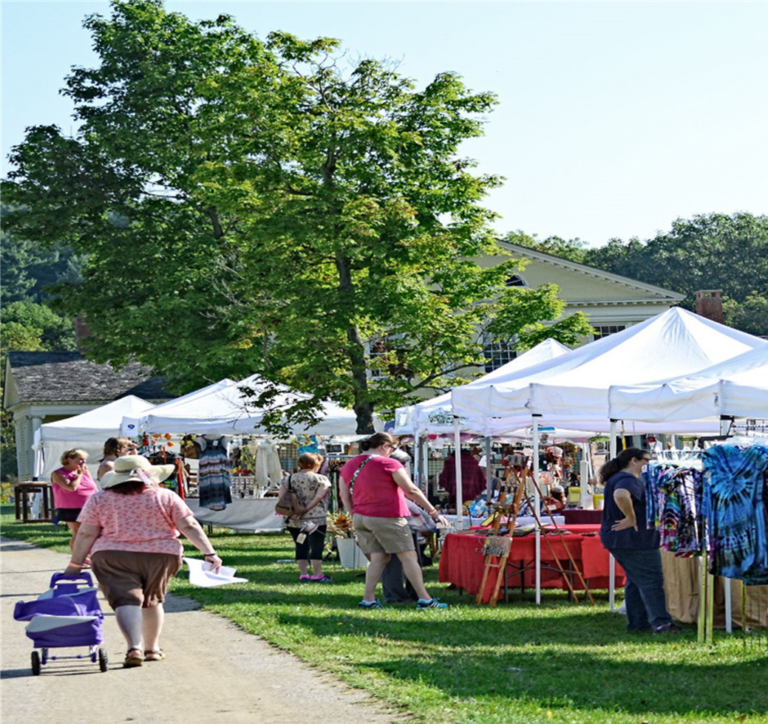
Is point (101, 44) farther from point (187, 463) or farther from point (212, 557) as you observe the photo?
point (212, 557)

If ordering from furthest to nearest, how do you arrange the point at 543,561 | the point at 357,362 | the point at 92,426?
1. the point at 92,426
2. the point at 357,362
3. the point at 543,561

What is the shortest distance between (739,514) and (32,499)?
28774mm

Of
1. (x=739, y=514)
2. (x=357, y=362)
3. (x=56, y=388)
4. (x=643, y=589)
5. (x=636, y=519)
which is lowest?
(x=643, y=589)

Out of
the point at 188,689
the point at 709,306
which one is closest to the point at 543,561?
the point at 188,689

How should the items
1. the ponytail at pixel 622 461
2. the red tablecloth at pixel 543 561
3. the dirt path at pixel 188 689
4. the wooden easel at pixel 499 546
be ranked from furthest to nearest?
the red tablecloth at pixel 543 561 → the wooden easel at pixel 499 546 → the ponytail at pixel 622 461 → the dirt path at pixel 188 689


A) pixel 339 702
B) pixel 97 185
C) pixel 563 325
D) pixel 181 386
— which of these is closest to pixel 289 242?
pixel 563 325

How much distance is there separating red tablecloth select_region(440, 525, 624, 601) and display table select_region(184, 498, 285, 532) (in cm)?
1235

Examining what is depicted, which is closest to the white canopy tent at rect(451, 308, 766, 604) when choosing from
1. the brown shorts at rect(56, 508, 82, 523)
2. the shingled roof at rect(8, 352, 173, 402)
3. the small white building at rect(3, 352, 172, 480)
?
the brown shorts at rect(56, 508, 82, 523)

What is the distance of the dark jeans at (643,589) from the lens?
38.7 feet

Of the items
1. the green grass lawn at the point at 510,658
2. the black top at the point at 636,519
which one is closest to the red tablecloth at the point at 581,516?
the green grass lawn at the point at 510,658

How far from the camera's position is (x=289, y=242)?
2562 centimetres

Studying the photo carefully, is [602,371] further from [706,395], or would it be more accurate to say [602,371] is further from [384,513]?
[384,513]

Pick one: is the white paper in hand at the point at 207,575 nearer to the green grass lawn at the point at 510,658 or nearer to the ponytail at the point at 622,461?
the green grass lawn at the point at 510,658

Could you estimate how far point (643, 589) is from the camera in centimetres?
1182
